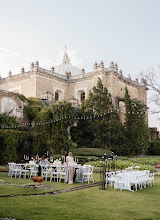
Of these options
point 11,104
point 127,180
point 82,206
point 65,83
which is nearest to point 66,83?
point 65,83

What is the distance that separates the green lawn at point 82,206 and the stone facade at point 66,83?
18.7m

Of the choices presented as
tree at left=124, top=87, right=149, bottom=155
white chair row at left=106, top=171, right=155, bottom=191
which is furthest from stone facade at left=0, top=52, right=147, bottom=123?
white chair row at left=106, top=171, right=155, bottom=191

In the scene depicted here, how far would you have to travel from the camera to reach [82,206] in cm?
612

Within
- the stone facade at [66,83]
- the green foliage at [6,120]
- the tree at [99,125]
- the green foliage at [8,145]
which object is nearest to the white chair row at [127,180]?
the green foliage at [8,145]

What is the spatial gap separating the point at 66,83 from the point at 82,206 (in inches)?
1011

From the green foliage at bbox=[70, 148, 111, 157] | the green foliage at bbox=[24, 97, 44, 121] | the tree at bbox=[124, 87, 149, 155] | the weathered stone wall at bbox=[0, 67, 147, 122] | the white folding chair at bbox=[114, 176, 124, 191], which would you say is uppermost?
the weathered stone wall at bbox=[0, 67, 147, 122]

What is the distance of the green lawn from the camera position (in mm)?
5254

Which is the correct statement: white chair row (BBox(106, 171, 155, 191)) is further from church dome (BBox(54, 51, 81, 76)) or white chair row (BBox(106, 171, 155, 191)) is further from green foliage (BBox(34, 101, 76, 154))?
church dome (BBox(54, 51, 81, 76))

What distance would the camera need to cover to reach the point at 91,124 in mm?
22828

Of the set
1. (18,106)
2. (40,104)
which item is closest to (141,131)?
(40,104)

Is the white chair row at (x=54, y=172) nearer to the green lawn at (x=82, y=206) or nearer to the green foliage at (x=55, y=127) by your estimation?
the green lawn at (x=82, y=206)

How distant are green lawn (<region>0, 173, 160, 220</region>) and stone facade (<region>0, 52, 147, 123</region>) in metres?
18.7

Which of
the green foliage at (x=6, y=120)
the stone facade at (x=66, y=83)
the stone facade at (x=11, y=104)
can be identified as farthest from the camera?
the stone facade at (x=66, y=83)

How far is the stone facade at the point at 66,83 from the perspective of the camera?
27.6 metres
